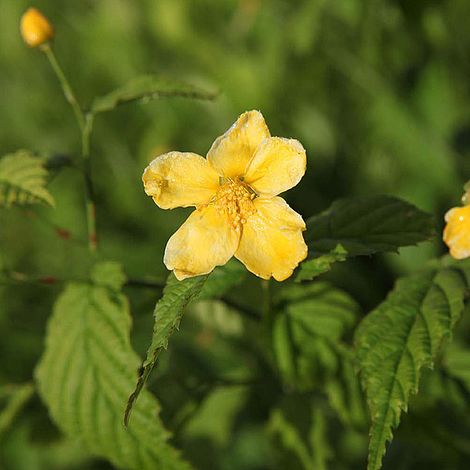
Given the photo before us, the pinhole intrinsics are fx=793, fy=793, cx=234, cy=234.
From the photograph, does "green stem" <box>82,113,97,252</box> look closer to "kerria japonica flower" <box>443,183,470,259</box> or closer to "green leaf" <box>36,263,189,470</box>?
"green leaf" <box>36,263,189,470</box>

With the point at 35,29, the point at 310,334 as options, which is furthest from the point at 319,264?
the point at 35,29

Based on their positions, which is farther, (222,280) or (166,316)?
(222,280)

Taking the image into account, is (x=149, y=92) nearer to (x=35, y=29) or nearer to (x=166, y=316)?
(x=35, y=29)


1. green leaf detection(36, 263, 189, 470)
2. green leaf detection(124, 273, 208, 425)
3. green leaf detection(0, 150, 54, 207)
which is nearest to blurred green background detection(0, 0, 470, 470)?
green leaf detection(36, 263, 189, 470)

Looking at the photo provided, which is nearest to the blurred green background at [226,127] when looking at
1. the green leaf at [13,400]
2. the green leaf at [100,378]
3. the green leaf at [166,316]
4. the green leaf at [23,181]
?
the green leaf at [13,400]

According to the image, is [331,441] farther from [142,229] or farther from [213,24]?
[213,24]

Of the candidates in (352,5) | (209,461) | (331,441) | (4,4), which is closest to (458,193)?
(352,5)
